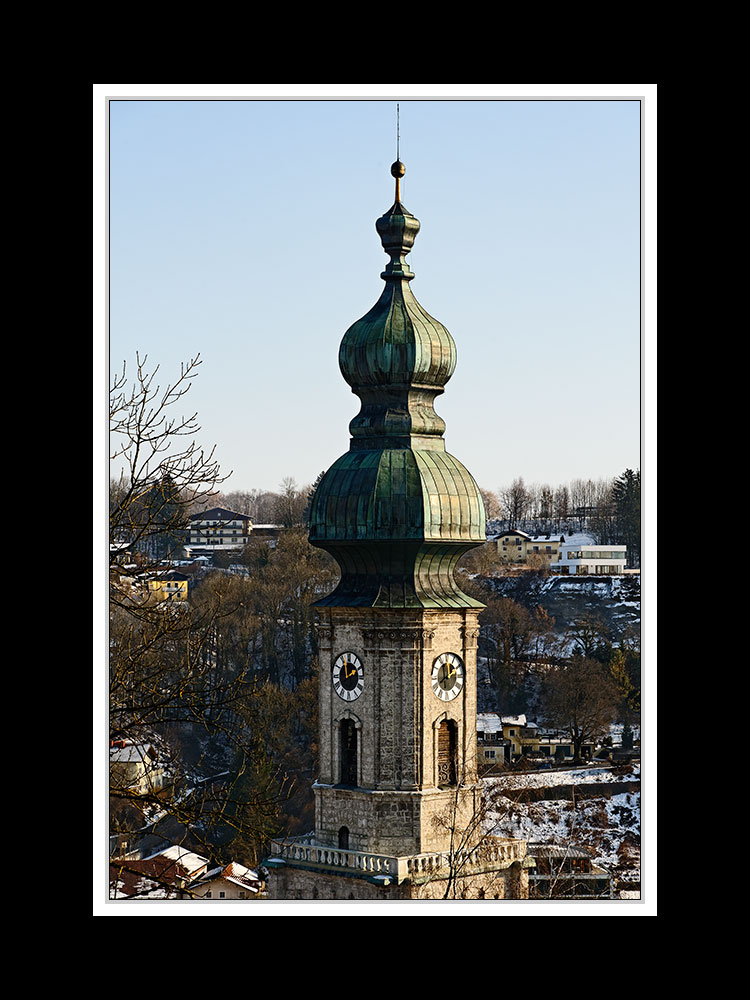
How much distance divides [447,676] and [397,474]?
13.2 ft

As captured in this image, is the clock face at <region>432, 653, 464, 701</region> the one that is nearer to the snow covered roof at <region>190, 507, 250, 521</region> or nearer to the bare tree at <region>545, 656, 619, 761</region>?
the bare tree at <region>545, 656, 619, 761</region>

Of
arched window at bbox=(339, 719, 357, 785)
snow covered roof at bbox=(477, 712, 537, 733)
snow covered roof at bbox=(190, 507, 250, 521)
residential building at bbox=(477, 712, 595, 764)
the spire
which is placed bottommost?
residential building at bbox=(477, 712, 595, 764)

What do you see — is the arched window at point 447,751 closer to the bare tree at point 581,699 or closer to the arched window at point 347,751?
the arched window at point 347,751

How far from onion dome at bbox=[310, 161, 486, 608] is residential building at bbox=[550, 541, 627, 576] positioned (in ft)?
73.3

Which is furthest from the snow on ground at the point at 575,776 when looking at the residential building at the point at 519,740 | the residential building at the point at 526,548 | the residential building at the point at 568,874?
the residential building at the point at 526,548

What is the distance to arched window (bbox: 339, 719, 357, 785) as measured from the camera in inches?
1458

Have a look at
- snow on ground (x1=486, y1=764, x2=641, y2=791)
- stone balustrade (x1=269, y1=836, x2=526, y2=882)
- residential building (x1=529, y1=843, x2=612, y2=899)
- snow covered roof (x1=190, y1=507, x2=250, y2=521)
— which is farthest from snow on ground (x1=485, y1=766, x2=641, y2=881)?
snow covered roof (x1=190, y1=507, x2=250, y2=521)

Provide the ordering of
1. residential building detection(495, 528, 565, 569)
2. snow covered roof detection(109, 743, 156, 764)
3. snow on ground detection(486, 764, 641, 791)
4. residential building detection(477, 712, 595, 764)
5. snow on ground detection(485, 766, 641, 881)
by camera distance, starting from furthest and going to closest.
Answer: residential building detection(495, 528, 565, 569) < residential building detection(477, 712, 595, 764) < snow on ground detection(486, 764, 641, 791) < snow on ground detection(485, 766, 641, 881) < snow covered roof detection(109, 743, 156, 764)

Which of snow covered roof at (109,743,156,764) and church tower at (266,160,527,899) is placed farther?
church tower at (266,160,527,899)

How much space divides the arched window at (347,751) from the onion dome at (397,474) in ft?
8.02

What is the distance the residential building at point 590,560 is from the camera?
59.7m

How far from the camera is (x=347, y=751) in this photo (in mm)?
37094

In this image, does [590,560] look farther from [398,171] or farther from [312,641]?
[398,171]
